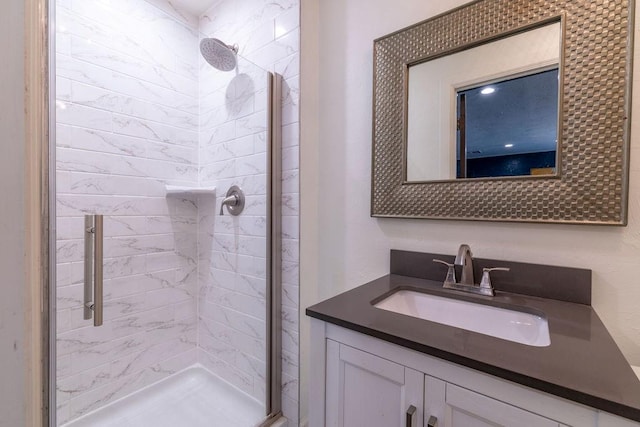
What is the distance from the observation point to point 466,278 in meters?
0.98

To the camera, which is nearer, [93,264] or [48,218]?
[48,218]

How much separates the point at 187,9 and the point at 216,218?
130cm

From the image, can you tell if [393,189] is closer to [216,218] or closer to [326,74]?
[326,74]

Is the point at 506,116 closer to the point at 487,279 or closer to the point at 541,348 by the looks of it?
the point at 487,279

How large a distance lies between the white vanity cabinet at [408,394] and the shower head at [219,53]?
1.45m

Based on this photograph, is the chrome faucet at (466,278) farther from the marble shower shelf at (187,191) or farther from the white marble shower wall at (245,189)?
the marble shower shelf at (187,191)

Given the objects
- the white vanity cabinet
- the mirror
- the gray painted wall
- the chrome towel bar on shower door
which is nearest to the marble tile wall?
the chrome towel bar on shower door

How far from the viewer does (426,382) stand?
0.63 metres

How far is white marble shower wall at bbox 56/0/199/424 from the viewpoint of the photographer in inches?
53.1

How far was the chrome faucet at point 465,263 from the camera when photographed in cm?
96

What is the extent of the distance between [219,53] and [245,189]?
0.74 metres

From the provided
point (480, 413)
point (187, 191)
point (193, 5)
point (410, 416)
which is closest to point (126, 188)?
point (187, 191)

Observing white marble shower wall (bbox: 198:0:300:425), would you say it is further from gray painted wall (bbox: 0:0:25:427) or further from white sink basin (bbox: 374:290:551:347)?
gray painted wall (bbox: 0:0:25:427)

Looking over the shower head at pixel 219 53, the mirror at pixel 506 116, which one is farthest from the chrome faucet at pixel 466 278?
the shower head at pixel 219 53
